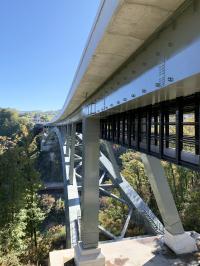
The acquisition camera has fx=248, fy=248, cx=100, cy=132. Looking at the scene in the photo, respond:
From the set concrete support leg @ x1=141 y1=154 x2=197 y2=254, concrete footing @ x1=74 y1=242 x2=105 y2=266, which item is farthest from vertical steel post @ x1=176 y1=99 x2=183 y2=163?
concrete footing @ x1=74 y1=242 x2=105 y2=266

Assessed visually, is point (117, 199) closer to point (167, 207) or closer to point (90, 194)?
point (90, 194)

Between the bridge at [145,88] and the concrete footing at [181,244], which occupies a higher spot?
the bridge at [145,88]

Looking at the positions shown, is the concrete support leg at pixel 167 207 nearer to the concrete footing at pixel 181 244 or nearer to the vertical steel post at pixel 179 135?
the concrete footing at pixel 181 244

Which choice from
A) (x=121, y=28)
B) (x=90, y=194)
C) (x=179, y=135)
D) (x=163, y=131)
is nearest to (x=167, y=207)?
(x=90, y=194)

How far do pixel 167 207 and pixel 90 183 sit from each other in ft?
9.59

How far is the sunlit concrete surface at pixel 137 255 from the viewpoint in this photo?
29.6 ft

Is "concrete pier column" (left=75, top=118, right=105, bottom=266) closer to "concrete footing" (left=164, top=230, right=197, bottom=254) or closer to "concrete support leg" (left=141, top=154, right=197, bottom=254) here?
"concrete support leg" (left=141, top=154, right=197, bottom=254)

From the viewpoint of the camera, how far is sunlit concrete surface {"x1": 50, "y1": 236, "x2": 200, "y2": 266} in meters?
9.01

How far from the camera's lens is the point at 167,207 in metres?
8.98

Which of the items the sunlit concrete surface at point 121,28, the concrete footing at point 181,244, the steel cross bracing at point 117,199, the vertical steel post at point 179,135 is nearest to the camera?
the sunlit concrete surface at point 121,28

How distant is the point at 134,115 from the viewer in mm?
6660

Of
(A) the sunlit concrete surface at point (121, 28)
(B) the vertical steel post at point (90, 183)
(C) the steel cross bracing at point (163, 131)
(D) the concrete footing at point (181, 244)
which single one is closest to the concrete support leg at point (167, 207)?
(D) the concrete footing at point (181, 244)

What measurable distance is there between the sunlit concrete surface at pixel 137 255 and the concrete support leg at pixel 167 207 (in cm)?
33

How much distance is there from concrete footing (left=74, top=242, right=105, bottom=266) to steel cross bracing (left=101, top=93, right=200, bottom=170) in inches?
166
